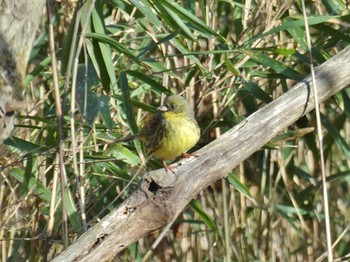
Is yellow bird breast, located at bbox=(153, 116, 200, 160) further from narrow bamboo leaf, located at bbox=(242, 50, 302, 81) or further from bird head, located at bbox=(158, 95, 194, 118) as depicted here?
narrow bamboo leaf, located at bbox=(242, 50, 302, 81)

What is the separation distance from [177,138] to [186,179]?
36.4 inches

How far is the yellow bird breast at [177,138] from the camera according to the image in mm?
2896

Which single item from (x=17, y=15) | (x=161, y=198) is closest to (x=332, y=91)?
(x=161, y=198)

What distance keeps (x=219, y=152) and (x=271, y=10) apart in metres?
1.13

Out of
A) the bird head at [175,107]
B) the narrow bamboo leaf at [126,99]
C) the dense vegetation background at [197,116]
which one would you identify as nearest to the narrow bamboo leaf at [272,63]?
the dense vegetation background at [197,116]

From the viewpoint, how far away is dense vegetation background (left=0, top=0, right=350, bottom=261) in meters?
2.68

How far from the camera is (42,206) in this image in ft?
10.0

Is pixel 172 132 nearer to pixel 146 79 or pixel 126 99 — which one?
pixel 146 79

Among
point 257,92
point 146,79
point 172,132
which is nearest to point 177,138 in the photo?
point 172,132

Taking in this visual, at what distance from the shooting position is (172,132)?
2.96m

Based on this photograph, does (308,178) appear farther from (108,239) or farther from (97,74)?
(108,239)

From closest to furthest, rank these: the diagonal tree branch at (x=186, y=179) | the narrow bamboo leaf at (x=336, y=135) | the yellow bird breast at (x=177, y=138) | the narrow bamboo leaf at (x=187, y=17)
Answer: the diagonal tree branch at (x=186, y=179), the narrow bamboo leaf at (x=187, y=17), the yellow bird breast at (x=177, y=138), the narrow bamboo leaf at (x=336, y=135)

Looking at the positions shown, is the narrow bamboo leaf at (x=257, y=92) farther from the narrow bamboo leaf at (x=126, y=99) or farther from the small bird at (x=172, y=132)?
the narrow bamboo leaf at (x=126, y=99)

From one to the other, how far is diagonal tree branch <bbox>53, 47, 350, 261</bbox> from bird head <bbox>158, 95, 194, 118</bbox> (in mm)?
688
